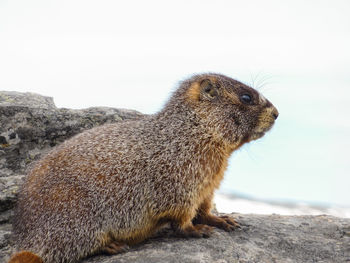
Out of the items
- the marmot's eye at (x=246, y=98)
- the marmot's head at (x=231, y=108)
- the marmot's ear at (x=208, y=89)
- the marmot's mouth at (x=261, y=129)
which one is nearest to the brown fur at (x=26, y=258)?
the marmot's head at (x=231, y=108)

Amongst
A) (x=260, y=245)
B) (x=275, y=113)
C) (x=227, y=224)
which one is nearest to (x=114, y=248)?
(x=227, y=224)

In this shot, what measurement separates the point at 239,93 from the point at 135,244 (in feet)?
7.33

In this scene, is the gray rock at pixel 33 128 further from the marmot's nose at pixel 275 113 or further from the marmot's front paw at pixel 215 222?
the marmot's nose at pixel 275 113

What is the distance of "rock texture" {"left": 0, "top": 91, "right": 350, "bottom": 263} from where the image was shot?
4.76 meters

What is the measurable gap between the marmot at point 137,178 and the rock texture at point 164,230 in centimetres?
26

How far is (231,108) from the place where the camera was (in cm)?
549

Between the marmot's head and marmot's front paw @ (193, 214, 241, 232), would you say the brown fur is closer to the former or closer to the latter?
marmot's front paw @ (193, 214, 241, 232)

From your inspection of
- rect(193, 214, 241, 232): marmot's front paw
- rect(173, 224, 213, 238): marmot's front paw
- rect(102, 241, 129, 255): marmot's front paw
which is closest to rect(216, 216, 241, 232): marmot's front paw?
rect(193, 214, 241, 232): marmot's front paw

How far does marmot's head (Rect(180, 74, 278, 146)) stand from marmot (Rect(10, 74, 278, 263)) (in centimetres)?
1

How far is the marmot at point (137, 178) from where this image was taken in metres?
4.77

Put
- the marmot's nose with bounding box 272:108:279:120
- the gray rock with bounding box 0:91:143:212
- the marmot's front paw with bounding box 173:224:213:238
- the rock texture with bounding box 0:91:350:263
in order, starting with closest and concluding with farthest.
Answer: the rock texture with bounding box 0:91:350:263 < the marmot's front paw with bounding box 173:224:213:238 < the marmot's nose with bounding box 272:108:279:120 < the gray rock with bounding box 0:91:143:212

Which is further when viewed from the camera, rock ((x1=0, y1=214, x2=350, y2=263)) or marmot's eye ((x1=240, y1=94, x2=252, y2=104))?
marmot's eye ((x1=240, y1=94, x2=252, y2=104))

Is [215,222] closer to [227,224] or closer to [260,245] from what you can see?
[227,224]

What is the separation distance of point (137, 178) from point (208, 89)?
4.91 ft
